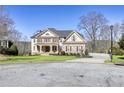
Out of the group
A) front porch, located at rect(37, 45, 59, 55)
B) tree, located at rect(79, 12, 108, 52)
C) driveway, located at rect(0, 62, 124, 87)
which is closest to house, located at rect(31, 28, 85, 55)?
front porch, located at rect(37, 45, 59, 55)

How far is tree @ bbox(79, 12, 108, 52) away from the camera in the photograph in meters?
6.68

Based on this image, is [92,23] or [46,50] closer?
[92,23]

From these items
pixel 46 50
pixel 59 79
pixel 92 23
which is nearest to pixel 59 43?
pixel 46 50

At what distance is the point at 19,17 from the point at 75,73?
2.15 m

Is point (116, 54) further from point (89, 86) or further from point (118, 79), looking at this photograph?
point (89, 86)

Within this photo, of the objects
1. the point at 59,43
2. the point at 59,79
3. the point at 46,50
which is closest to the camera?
the point at 59,79

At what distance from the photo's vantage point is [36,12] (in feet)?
19.9

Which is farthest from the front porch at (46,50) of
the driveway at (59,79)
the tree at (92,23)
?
the driveway at (59,79)

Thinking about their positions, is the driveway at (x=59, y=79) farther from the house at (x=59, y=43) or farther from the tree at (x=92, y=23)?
the house at (x=59, y=43)

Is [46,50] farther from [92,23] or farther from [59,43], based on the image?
[92,23]

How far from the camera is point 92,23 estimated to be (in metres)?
7.02
